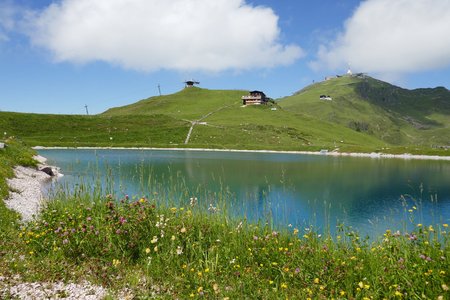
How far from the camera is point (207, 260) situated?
8.59 m

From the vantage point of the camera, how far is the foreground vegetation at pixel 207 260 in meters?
7.08

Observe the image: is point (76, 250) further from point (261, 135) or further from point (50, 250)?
point (261, 135)

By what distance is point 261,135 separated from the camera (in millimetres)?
135750

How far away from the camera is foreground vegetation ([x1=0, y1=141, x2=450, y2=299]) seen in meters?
7.08

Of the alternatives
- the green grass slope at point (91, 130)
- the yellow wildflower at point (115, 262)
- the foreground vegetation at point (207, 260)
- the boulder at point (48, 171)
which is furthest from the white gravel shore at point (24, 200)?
the green grass slope at point (91, 130)

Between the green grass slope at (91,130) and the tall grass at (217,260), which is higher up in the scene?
the green grass slope at (91,130)

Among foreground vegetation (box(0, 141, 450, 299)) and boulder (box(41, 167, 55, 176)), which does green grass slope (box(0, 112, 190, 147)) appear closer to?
boulder (box(41, 167, 55, 176))

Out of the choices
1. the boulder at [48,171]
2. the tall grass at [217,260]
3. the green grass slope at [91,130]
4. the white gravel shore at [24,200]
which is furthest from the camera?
the green grass slope at [91,130]

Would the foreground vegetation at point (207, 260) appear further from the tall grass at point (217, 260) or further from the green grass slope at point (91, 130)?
the green grass slope at point (91, 130)

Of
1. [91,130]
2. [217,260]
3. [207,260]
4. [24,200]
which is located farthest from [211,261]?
[91,130]

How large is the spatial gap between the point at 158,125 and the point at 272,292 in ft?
458

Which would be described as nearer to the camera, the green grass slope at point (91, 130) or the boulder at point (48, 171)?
the boulder at point (48, 171)

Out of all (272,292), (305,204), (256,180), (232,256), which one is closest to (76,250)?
(232,256)

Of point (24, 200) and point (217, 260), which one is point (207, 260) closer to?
point (217, 260)
